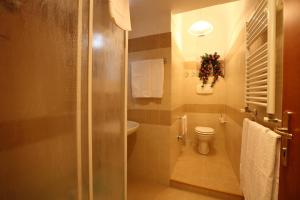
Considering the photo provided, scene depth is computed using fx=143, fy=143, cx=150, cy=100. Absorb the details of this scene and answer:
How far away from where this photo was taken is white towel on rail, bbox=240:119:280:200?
0.85 metres

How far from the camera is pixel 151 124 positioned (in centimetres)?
209

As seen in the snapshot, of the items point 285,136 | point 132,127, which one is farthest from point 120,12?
point 132,127

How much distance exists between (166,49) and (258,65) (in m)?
1.11

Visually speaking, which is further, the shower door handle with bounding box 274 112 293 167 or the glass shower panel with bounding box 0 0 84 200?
the shower door handle with bounding box 274 112 293 167

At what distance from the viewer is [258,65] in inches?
47.0

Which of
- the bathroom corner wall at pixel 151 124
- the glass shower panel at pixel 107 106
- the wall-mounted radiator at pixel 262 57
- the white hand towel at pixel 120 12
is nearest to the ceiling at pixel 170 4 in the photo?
the bathroom corner wall at pixel 151 124

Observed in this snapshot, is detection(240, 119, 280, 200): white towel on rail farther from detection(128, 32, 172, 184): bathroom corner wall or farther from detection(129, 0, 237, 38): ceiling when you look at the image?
detection(129, 0, 237, 38): ceiling

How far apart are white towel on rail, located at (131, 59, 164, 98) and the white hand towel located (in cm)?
98

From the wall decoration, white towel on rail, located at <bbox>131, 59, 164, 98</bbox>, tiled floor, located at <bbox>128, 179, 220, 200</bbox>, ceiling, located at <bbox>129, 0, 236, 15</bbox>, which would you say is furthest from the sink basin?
the wall decoration

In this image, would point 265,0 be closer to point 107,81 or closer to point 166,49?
point 166,49

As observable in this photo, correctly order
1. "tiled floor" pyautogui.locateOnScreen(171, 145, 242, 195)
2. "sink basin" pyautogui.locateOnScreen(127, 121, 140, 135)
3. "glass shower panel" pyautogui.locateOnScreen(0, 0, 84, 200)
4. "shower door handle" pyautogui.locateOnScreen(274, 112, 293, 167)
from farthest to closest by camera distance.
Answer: "tiled floor" pyautogui.locateOnScreen(171, 145, 242, 195) < "sink basin" pyautogui.locateOnScreen(127, 121, 140, 135) < "shower door handle" pyautogui.locateOnScreen(274, 112, 293, 167) < "glass shower panel" pyautogui.locateOnScreen(0, 0, 84, 200)

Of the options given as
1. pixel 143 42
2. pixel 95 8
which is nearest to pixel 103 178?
pixel 95 8

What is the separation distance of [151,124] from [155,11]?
1555mm

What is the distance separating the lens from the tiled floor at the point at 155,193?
1759 mm
